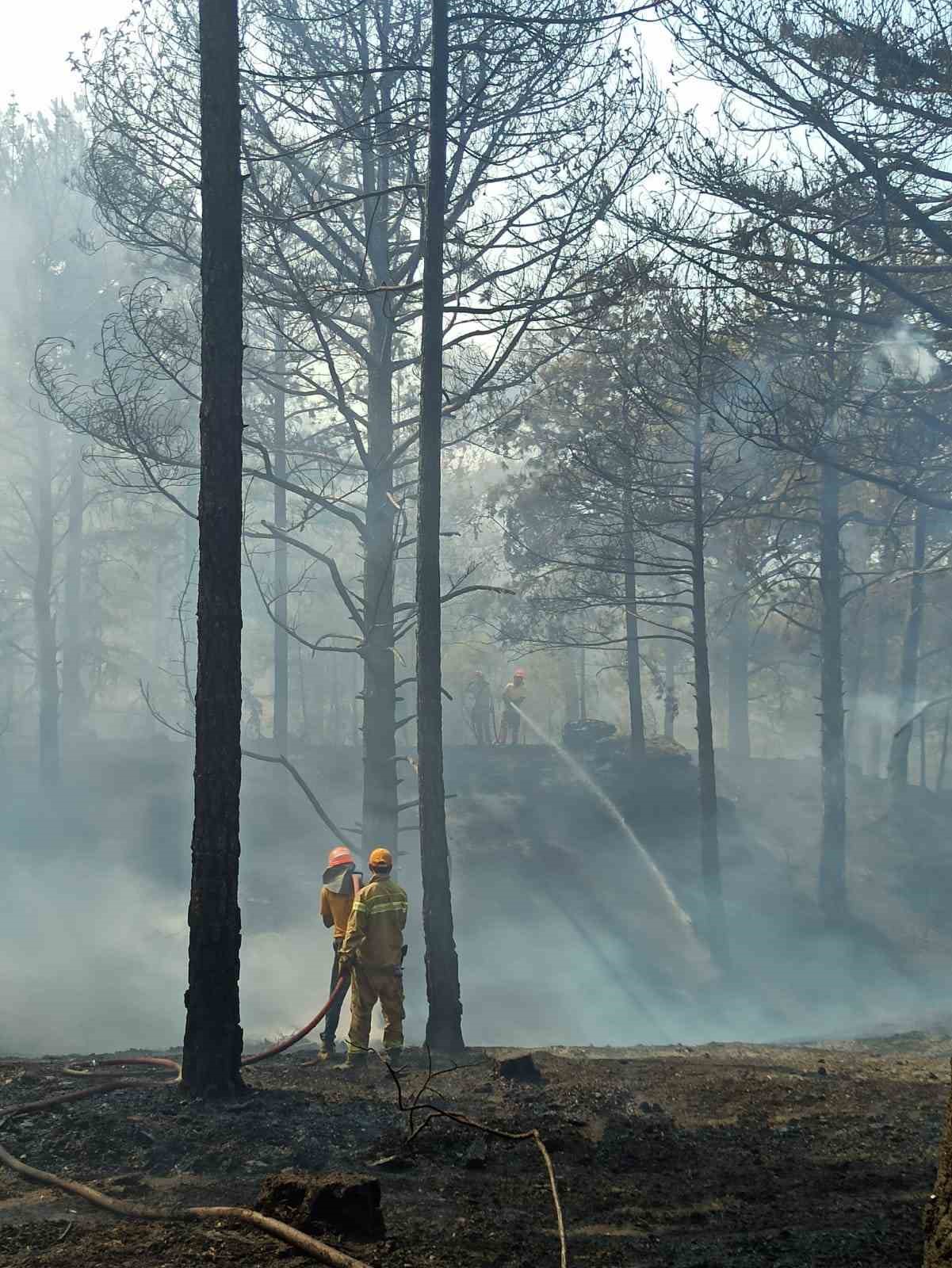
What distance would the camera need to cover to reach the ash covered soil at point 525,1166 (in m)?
5.07

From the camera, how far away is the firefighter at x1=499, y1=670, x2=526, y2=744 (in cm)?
3059

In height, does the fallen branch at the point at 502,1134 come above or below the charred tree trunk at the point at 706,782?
below

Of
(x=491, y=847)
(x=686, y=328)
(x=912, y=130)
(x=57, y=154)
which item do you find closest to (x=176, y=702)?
(x=57, y=154)

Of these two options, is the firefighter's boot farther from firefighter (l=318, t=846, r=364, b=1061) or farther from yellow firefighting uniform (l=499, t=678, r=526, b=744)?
yellow firefighting uniform (l=499, t=678, r=526, b=744)

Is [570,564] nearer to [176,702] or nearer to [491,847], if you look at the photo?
[491,847]

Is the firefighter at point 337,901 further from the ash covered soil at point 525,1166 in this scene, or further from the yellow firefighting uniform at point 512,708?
the yellow firefighting uniform at point 512,708

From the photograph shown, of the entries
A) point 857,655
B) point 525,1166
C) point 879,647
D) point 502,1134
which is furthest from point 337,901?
point 879,647

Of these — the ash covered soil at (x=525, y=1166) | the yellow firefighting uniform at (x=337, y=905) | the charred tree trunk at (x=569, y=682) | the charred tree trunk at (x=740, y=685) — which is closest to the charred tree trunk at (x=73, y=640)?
the charred tree trunk at (x=740, y=685)

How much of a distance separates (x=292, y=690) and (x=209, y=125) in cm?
5560

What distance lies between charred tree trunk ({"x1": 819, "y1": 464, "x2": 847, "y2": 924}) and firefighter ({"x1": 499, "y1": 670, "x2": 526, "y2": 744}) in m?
8.15

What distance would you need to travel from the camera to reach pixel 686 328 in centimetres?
1661

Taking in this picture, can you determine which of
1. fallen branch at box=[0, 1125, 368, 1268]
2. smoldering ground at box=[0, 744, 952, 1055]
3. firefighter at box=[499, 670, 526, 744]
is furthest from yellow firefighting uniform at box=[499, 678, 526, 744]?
fallen branch at box=[0, 1125, 368, 1268]

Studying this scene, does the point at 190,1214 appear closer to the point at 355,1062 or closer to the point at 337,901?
the point at 355,1062

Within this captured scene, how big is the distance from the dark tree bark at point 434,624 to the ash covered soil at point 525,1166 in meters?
1.80
